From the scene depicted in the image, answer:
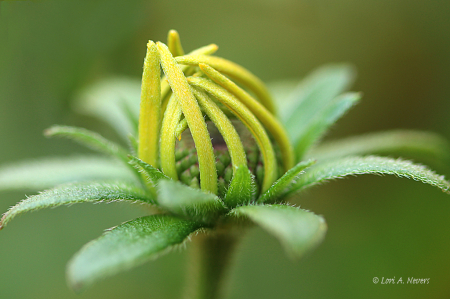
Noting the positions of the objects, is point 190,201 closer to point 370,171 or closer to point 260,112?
point 260,112

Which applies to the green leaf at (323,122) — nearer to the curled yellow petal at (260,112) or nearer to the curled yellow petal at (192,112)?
the curled yellow petal at (260,112)

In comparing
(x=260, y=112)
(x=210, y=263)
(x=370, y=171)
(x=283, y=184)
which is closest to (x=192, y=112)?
(x=260, y=112)

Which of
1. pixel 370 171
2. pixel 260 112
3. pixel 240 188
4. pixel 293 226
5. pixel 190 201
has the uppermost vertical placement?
pixel 260 112

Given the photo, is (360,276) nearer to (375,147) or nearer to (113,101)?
(375,147)

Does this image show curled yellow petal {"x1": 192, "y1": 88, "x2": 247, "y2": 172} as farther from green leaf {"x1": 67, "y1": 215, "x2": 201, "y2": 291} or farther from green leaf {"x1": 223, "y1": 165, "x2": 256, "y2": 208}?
green leaf {"x1": 67, "y1": 215, "x2": 201, "y2": 291}

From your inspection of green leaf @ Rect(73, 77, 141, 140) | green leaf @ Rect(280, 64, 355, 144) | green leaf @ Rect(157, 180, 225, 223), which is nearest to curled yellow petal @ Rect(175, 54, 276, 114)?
green leaf @ Rect(280, 64, 355, 144)

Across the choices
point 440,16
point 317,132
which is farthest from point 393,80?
point 317,132
